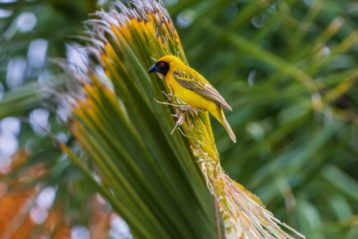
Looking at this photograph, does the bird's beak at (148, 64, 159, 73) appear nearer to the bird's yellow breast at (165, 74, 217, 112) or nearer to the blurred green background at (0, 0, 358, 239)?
the bird's yellow breast at (165, 74, 217, 112)

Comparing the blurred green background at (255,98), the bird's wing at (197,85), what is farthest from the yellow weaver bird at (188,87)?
the blurred green background at (255,98)

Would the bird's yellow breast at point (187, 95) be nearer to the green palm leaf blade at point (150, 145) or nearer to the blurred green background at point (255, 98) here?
the green palm leaf blade at point (150, 145)

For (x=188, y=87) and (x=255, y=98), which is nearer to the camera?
(x=188, y=87)

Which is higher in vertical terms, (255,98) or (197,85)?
(197,85)

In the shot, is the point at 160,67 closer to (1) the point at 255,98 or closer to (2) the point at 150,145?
(2) the point at 150,145

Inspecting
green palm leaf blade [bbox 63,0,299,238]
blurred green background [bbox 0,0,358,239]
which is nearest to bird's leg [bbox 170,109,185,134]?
green palm leaf blade [bbox 63,0,299,238]

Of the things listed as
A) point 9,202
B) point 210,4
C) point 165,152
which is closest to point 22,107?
point 210,4

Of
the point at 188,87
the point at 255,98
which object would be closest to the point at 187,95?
the point at 188,87
